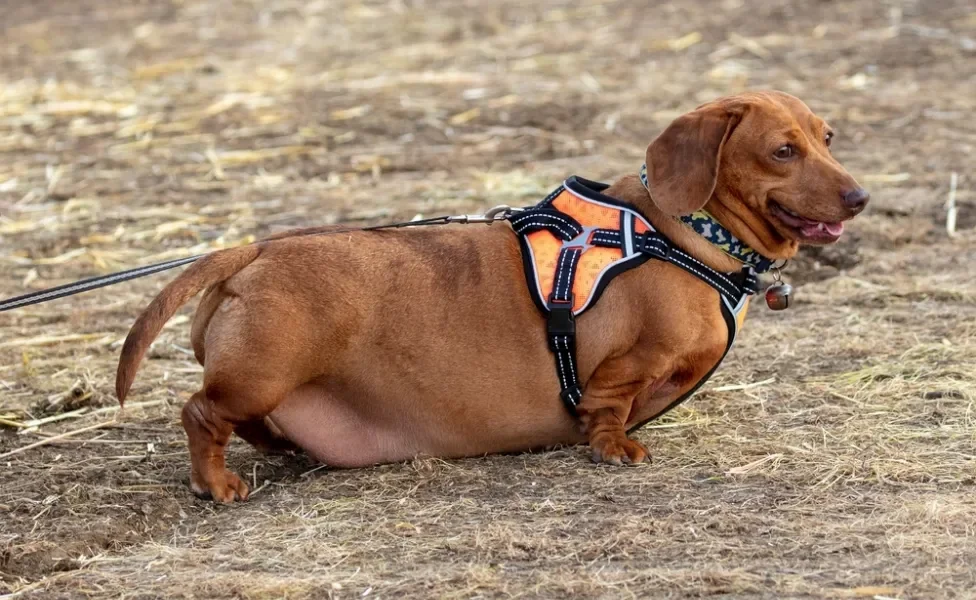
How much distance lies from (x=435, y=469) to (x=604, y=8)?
38.2ft

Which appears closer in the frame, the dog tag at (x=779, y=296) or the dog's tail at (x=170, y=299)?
the dog's tail at (x=170, y=299)

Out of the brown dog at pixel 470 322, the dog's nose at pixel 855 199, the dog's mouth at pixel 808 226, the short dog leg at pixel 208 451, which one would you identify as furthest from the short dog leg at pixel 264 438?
the dog's nose at pixel 855 199

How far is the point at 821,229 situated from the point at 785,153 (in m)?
0.31

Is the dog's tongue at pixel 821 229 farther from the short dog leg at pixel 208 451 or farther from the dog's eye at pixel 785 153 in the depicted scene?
the short dog leg at pixel 208 451

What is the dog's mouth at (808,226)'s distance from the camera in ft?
16.3

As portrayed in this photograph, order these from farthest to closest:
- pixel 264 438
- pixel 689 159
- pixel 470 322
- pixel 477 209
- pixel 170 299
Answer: pixel 477 209 → pixel 264 438 → pixel 470 322 → pixel 689 159 → pixel 170 299

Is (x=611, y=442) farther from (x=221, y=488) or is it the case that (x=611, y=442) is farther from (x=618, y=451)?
(x=221, y=488)

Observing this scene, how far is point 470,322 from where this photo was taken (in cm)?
504

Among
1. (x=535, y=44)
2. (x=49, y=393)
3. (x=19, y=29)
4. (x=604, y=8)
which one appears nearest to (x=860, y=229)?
(x=49, y=393)

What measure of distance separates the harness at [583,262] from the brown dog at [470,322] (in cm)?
4

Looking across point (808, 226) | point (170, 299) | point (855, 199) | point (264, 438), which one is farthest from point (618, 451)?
point (170, 299)

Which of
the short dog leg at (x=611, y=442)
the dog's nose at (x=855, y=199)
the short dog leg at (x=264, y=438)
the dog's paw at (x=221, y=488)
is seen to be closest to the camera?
the dog's nose at (x=855, y=199)

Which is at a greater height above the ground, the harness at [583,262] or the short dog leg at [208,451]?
the harness at [583,262]

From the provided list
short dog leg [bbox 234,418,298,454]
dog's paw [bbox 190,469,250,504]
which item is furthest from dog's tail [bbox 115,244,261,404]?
short dog leg [bbox 234,418,298,454]
